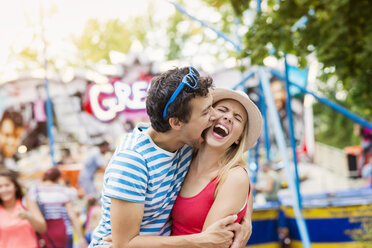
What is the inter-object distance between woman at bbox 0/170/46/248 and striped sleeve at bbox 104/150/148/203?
2.63 metres

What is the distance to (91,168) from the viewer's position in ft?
26.7

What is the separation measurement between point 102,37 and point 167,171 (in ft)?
78.0

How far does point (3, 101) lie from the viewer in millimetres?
10352

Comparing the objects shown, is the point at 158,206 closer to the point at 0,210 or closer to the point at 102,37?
the point at 0,210

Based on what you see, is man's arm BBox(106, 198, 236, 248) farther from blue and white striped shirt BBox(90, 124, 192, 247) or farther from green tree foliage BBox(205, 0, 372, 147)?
green tree foliage BBox(205, 0, 372, 147)

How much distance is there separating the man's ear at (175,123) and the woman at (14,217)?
9.16 ft

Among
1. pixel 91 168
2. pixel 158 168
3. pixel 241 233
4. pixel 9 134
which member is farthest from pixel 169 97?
A: pixel 9 134

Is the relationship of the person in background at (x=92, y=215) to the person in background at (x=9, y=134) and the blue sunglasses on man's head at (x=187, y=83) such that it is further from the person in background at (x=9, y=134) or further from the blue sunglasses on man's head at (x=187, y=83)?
the person in background at (x=9, y=134)

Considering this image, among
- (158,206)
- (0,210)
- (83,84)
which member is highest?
(83,84)

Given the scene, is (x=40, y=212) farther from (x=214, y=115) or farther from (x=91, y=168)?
(x=91, y=168)

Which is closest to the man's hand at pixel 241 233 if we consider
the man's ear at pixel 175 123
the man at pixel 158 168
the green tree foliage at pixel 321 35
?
the man at pixel 158 168

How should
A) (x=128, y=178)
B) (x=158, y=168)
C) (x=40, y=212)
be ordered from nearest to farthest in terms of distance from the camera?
(x=128, y=178)
(x=158, y=168)
(x=40, y=212)

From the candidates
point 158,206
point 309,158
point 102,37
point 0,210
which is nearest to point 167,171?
point 158,206

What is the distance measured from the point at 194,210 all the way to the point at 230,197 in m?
0.18
